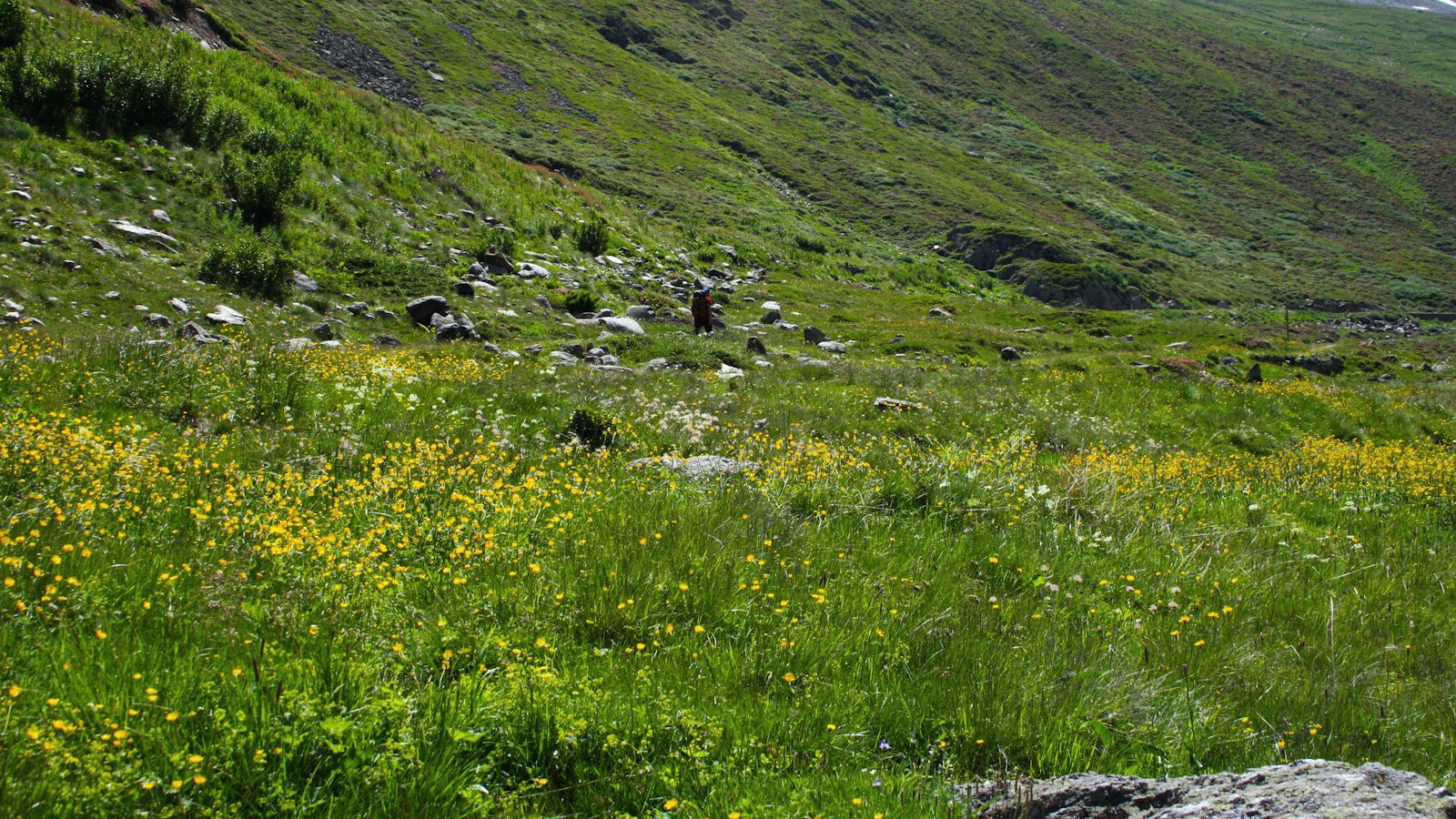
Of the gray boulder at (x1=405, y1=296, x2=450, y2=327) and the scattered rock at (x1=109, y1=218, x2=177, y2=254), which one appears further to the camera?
the gray boulder at (x1=405, y1=296, x2=450, y2=327)

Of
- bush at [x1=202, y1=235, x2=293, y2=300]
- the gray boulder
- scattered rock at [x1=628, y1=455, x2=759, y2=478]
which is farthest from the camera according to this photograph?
the gray boulder

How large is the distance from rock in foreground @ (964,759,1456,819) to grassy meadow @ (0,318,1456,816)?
264 millimetres

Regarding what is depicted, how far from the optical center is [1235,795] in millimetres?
2234

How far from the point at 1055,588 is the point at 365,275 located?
17736 mm

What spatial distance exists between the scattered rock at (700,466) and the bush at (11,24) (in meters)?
20.3

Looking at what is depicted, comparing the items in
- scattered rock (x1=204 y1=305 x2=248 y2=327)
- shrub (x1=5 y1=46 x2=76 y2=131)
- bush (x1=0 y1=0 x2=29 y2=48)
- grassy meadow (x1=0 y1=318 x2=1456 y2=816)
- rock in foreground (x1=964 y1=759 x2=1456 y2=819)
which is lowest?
scattered rock (x1=204 y1=305 x2=248 y2=327)

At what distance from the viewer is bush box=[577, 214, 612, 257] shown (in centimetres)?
2672

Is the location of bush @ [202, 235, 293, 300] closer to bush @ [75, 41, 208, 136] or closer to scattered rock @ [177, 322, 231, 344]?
scattered rock @ [177, 322, 231, 344]

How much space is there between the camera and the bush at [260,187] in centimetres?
1780

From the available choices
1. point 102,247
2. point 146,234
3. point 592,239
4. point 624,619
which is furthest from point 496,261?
point 624,619

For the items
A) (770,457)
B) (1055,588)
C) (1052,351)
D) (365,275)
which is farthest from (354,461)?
(1052,351)

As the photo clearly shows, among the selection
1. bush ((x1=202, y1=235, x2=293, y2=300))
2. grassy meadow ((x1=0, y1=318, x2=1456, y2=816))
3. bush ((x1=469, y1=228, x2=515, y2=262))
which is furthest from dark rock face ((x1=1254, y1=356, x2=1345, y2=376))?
bush ((x1=202, y1=235, x2=293, y2=300))

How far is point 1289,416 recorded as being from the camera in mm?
15094

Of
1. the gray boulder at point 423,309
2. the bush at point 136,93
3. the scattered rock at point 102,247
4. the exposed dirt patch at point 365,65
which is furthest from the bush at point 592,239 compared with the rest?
the exposed dirt patch at point 365,65
